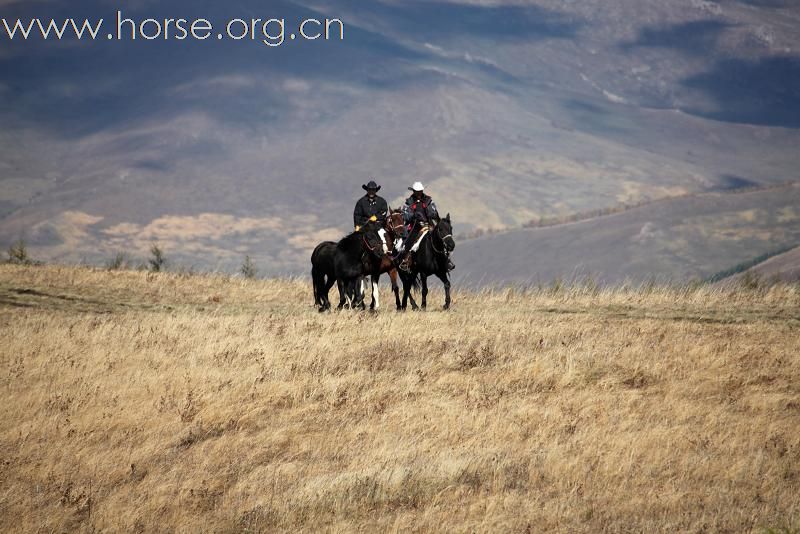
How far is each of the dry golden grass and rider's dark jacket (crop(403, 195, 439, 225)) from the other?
12.7 ft

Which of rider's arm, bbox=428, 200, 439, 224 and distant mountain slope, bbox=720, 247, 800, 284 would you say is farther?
distant mountain slope, bbox=720, 247, 800, 284

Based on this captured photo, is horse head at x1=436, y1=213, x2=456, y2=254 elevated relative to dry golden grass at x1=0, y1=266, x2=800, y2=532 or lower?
elevated

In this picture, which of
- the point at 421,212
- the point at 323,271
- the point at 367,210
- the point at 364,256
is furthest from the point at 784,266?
the point at 364,256

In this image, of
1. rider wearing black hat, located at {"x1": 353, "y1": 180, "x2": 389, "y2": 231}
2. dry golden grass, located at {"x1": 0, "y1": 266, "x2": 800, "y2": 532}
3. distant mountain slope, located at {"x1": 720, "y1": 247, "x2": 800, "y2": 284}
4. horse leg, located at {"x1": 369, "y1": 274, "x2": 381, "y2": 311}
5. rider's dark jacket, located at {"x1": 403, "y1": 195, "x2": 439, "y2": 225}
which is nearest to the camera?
dry golden grass, located at {"x1": 0, "y1": 266, "x2": 800, "y2": 532}

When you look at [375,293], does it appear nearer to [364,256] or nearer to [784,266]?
[364,256]

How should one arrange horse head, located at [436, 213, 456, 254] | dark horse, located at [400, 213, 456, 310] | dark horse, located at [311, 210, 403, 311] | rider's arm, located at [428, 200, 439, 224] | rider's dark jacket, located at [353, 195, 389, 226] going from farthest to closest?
rider's dark jacket, located at [353, 195, 389, 226] < rider's arm, located at [428, 200, 439, 224] < dark horse, located at [400, 213, 456, 310] < dark horse, located at [311, 210, 403, 311] < horse head, located at [436, 213, 456, 254]

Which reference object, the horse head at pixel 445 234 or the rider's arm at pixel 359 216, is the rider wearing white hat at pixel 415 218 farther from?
the rider's arm at pixel 359 216

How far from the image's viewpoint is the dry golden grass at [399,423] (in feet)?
42.9

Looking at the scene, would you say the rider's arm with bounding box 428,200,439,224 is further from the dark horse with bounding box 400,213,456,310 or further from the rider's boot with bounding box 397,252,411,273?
the rider's boot with bounding box 397,252,411,273

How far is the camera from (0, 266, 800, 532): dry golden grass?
13.1m

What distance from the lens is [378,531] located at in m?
12.5

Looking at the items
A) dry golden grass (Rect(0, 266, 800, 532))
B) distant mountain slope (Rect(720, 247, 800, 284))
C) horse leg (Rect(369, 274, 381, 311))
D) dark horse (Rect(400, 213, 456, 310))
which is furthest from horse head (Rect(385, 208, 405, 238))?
distant mountain slope (Rect(720, 247, 800, 284))

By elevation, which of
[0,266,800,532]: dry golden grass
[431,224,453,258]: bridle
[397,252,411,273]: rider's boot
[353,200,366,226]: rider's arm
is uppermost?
[353,200,366,226]: rider's arm

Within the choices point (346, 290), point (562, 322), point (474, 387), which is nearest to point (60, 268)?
point (346, 290)
